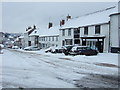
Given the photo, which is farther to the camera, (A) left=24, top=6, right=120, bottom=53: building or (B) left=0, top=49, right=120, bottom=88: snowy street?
(A) left=24, top=6, right=120, bottom=53: building

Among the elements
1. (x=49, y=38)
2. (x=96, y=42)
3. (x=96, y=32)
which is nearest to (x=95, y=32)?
(x=96, y=32)

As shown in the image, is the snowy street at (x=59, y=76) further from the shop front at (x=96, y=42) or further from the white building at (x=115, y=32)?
the shop front at (x=96, y=42)

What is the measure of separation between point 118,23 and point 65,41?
76.4 ft

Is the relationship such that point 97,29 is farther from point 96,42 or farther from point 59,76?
point 59,76

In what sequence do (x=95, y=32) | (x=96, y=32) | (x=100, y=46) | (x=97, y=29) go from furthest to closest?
(x=95, y=32) → (x=96, y=32) → (x=97, y=29) → (x=100, y=46)

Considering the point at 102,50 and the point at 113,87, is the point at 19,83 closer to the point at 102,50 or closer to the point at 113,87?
the point at 113,87

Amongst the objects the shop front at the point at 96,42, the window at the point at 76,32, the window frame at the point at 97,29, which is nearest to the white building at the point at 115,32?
the shop front at the point at 96,42

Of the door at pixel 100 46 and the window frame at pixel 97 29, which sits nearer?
the door at pixel 100 46

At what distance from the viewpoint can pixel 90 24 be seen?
3934 cm

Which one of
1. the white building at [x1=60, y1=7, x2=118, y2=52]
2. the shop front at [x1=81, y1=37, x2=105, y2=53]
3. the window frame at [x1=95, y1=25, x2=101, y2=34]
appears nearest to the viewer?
the white building at [x1=60, y1=7, x2=118, y2=52]

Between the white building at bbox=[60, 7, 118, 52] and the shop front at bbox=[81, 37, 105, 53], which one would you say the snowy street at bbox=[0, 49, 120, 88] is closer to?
the white building at bbox=[60, 7, 118, 52]

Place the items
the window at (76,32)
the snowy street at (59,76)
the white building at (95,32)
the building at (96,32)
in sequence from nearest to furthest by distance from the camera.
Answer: the snowy street at (59,76) < the building at (96,32) < the white building at (95,32) < the window at (76,32)

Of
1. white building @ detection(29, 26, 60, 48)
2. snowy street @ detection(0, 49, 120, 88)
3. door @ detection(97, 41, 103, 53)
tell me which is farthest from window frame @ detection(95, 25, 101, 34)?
snowy street @ detection(0, 49, 120, 88)

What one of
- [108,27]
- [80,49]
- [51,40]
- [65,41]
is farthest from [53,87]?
[51,40]
